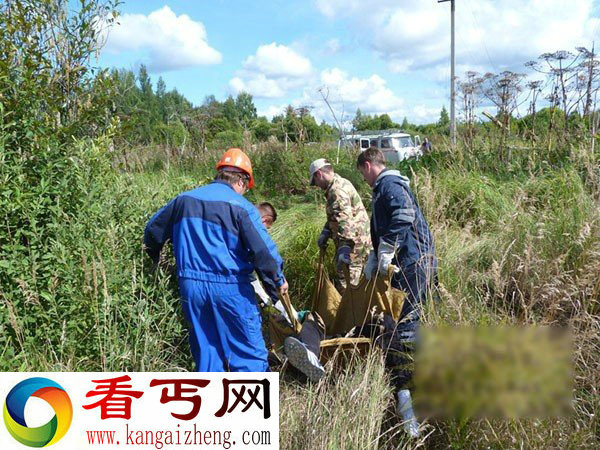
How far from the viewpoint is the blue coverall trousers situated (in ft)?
10.0

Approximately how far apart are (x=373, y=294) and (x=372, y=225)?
82 centimetres

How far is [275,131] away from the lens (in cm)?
1248

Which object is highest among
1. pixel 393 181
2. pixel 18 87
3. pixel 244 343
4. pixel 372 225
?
pixel 18 87

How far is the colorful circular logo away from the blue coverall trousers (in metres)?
0.98

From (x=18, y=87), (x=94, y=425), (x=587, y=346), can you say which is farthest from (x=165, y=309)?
(x=587, y=346)

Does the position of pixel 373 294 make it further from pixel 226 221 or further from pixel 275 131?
pixel 275 131

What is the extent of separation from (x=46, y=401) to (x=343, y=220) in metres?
3.32

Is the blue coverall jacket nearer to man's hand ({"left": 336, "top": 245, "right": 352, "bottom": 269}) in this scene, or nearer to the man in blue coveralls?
the man in blue coveralls

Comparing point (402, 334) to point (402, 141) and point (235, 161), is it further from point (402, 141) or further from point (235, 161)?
point (402, 141)

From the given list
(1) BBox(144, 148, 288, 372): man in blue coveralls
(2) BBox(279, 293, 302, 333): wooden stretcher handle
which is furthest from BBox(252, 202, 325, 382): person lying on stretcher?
(1) BBox(144, 148, 288, 372): man in blue coveralls

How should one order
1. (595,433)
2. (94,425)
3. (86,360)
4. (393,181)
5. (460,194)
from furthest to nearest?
(460,194), (393,181), (86,360), (595,433), (94,425)

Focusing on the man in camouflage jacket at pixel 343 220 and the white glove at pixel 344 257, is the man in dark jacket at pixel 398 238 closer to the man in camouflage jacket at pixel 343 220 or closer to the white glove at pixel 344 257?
the white glove at pixel 344 257

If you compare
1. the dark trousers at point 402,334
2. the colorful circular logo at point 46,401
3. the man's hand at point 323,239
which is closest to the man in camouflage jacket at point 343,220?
the man's hand at point 323,239

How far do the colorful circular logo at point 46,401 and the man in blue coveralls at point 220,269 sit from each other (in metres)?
0.98
